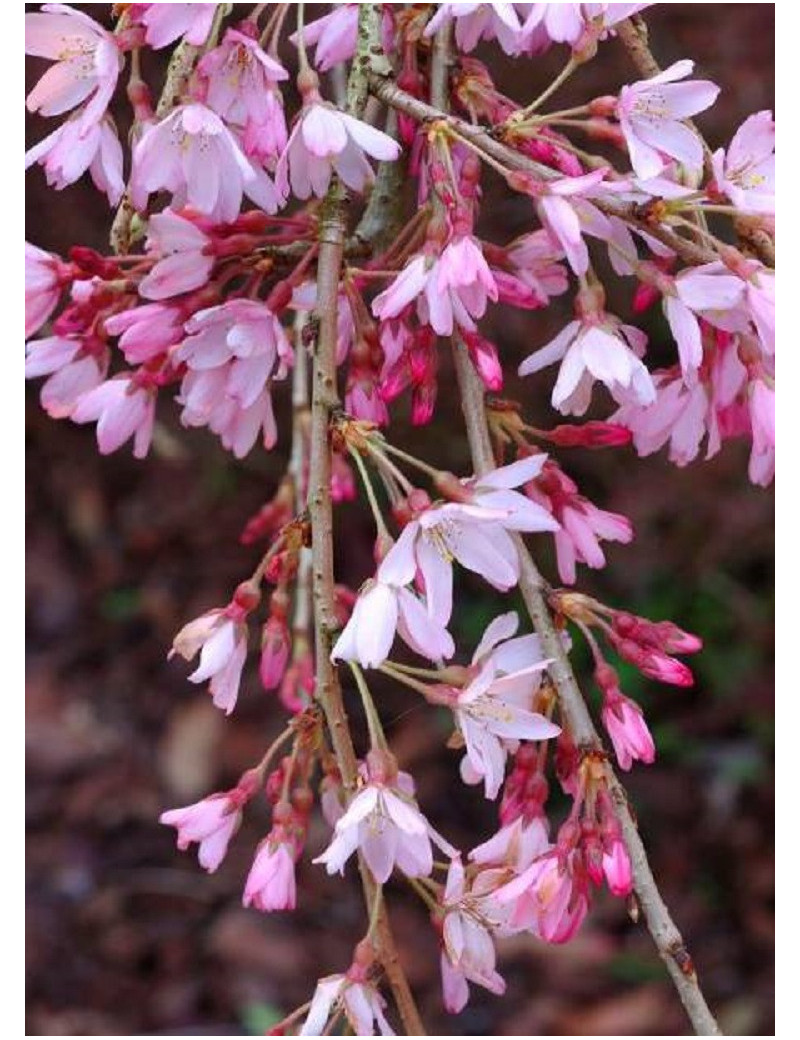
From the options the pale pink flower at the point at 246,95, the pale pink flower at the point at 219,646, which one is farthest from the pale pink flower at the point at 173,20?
the pale pink flower at the point at 219,646

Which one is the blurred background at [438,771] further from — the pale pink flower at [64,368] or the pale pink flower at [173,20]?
the pale pink flower at [173,20]

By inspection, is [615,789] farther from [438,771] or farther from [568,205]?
[438,771]

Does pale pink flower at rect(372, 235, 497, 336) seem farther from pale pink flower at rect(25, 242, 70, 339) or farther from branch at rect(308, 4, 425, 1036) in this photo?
pale pink flower at rect(25, 242, 70, 339)

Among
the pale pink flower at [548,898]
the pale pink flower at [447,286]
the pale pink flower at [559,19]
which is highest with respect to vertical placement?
the pale pink flower at [559,19]

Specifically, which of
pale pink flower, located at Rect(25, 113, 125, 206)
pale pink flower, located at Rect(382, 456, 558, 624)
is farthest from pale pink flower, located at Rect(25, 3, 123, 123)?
pale pink flower, located at Rect(382, 456, 558, 624)

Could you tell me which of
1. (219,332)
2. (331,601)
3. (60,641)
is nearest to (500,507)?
(331,601)

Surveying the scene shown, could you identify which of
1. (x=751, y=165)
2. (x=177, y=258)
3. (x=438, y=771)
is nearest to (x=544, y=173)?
(x=751, y=165)

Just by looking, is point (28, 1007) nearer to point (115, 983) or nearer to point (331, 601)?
point (115, 983)
